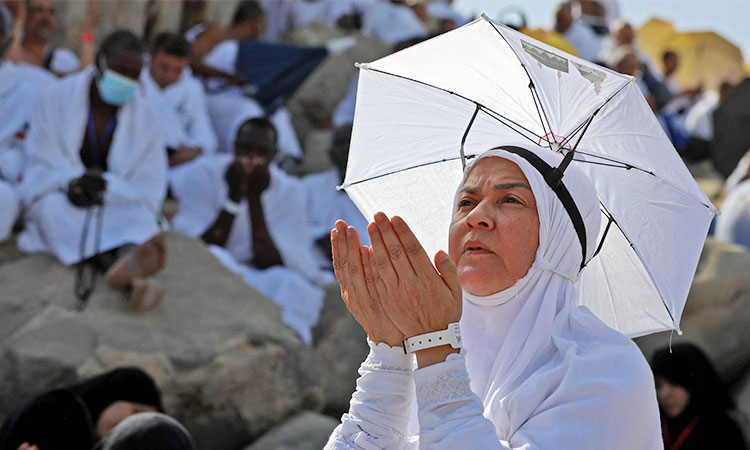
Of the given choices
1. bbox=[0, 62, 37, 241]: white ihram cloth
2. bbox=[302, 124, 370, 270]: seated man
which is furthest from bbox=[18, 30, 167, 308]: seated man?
bbox=[302, 124, 370, 270]: seated man

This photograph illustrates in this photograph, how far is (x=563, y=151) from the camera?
2.80m

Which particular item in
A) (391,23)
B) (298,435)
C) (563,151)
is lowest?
(298,435)

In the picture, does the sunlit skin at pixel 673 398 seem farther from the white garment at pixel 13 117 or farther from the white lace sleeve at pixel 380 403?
the white garment at pixel 13 117

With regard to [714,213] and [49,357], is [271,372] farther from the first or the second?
[714,213]

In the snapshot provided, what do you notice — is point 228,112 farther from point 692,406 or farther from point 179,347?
point 692,406

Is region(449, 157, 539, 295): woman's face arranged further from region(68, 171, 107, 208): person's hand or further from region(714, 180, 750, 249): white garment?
region(714, 180, 750, 249): white garment

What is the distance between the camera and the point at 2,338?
5441 mm

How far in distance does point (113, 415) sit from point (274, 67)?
5989 mm

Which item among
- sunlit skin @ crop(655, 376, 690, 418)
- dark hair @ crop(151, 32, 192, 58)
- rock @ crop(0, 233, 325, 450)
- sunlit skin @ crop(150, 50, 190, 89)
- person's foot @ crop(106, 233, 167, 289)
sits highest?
dark hair @ crop(151, 32, 192, 58)

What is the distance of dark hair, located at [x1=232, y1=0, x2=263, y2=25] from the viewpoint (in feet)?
34.3

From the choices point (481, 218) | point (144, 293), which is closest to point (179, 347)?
point (144, 293)

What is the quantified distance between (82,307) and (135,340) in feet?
1.30

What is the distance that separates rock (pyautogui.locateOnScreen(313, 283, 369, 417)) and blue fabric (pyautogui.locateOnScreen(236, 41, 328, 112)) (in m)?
3.41

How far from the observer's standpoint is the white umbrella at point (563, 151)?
283cm
